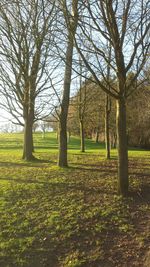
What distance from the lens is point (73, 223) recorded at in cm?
797

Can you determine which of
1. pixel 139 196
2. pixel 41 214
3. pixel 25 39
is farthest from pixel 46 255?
pixel 25 39

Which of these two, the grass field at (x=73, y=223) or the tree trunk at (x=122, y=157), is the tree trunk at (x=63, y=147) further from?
the tree trunk at (x=122, y=157)

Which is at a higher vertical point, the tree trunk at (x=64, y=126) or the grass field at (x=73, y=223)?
the tree trunk at (x=64, y=126)

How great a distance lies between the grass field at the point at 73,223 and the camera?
21.9 feet

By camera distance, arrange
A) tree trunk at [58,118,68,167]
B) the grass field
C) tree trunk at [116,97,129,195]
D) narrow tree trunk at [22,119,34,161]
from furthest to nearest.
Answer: narrow tree trunk at [22,119,34,161], tree trunk at [58,118,68,167], tree trunk at [116,97,129,195], the grass field

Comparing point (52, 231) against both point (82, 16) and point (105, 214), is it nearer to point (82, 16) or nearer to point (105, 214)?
point (105, 214)

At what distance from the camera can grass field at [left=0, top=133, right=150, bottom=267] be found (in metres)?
6.69

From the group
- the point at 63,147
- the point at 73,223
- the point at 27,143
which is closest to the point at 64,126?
the point at 63,147

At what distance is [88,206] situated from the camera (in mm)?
8992

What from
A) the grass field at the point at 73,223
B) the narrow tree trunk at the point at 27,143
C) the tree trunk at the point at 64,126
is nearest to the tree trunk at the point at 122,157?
the grass field at the point at 73,223

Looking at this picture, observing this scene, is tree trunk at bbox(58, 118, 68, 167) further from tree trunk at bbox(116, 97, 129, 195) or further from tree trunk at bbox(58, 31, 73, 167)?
tree trunk at bbox(116, 97, 129, 195)

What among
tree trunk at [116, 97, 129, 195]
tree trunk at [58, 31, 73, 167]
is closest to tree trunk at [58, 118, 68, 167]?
tree trunk at [58, 31, 73, 167]

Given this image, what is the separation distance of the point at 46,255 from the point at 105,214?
1973 millimetres

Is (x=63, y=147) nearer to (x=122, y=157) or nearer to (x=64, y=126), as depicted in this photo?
(x=64, y=126)
